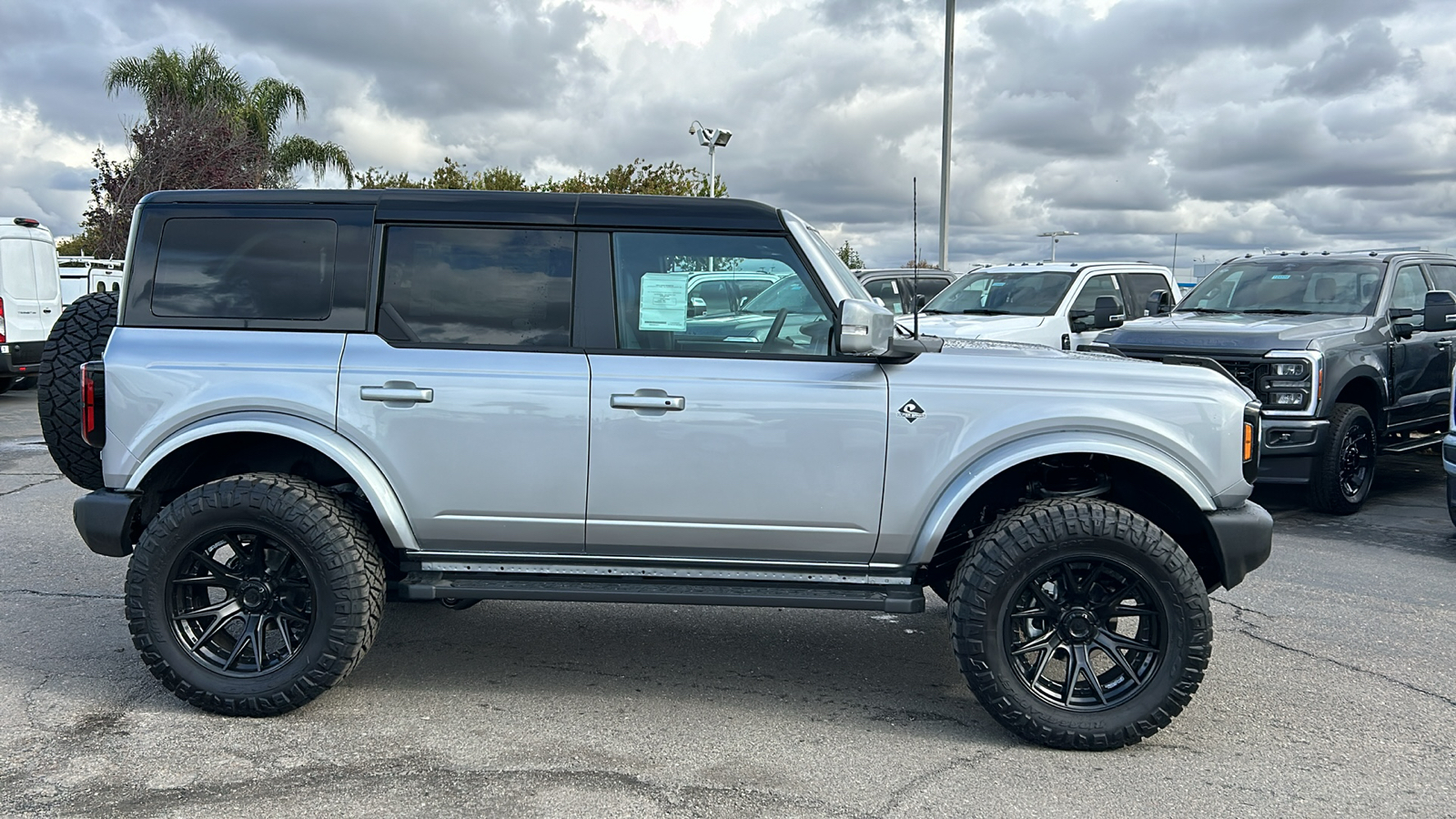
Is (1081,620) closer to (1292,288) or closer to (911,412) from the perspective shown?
(911,412)

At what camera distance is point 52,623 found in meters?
5.19

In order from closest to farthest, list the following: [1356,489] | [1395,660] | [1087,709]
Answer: [1087,709] → [1395,660] → [1356,489]

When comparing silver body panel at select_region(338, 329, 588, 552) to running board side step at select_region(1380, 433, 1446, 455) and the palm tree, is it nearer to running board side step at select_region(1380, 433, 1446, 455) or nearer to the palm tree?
running board side step at select_region(1380, 433, 1446, 455)

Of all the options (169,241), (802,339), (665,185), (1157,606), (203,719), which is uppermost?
(665,185)

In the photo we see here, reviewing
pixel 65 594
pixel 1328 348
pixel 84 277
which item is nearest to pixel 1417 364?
pixel 1328 348

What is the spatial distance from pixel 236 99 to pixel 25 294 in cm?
2072

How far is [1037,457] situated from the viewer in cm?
402

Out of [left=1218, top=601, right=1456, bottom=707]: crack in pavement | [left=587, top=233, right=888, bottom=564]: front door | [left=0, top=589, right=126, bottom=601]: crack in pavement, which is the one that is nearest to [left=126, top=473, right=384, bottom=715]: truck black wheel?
[left=587, top=233, right=888, bottom=564]: front door

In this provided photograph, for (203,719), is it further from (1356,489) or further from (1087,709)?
(1356,489)

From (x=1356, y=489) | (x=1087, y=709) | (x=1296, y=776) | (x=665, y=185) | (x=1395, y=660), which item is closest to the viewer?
(x=1296, y=776)

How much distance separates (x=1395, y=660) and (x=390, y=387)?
4.43 m

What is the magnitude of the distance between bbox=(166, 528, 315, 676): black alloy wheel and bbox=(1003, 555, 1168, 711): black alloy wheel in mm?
2583

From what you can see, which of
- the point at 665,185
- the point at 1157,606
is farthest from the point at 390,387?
the point at 665,185

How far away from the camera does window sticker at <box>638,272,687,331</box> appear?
411 cm
